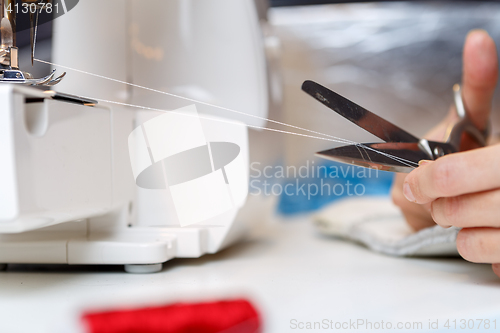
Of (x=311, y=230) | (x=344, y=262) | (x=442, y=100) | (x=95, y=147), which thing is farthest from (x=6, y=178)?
(x=442, y=100)

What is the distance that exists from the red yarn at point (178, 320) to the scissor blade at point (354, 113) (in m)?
0.13

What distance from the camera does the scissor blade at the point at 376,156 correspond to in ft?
0.79

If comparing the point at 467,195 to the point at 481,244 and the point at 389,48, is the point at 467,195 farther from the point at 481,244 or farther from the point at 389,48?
the point at 389,48

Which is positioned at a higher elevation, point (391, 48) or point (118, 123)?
point (391, 48)

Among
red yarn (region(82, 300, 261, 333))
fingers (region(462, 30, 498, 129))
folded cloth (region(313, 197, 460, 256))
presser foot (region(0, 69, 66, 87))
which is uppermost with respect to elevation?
fingers (region(462, 30, 498, 129))

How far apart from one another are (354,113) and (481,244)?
11 centimetres

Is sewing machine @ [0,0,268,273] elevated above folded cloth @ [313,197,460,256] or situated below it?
above

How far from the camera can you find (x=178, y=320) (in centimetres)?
17

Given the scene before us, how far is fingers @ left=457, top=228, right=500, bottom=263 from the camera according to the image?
0.75ft

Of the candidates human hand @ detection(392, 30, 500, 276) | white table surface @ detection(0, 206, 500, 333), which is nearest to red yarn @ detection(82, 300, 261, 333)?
white table surface @ detection(0, 206, 500, 333)

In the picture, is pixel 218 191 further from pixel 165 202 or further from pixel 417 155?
pixel 417 155

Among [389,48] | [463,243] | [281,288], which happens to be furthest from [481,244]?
[389,48]

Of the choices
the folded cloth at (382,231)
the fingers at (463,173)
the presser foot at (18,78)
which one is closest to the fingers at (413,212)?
the folded cloth at (382,231)

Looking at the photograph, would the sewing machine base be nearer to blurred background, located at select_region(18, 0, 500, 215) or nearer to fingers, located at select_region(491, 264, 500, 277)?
fingers, located at select_region(491, 264, 500, 277)
